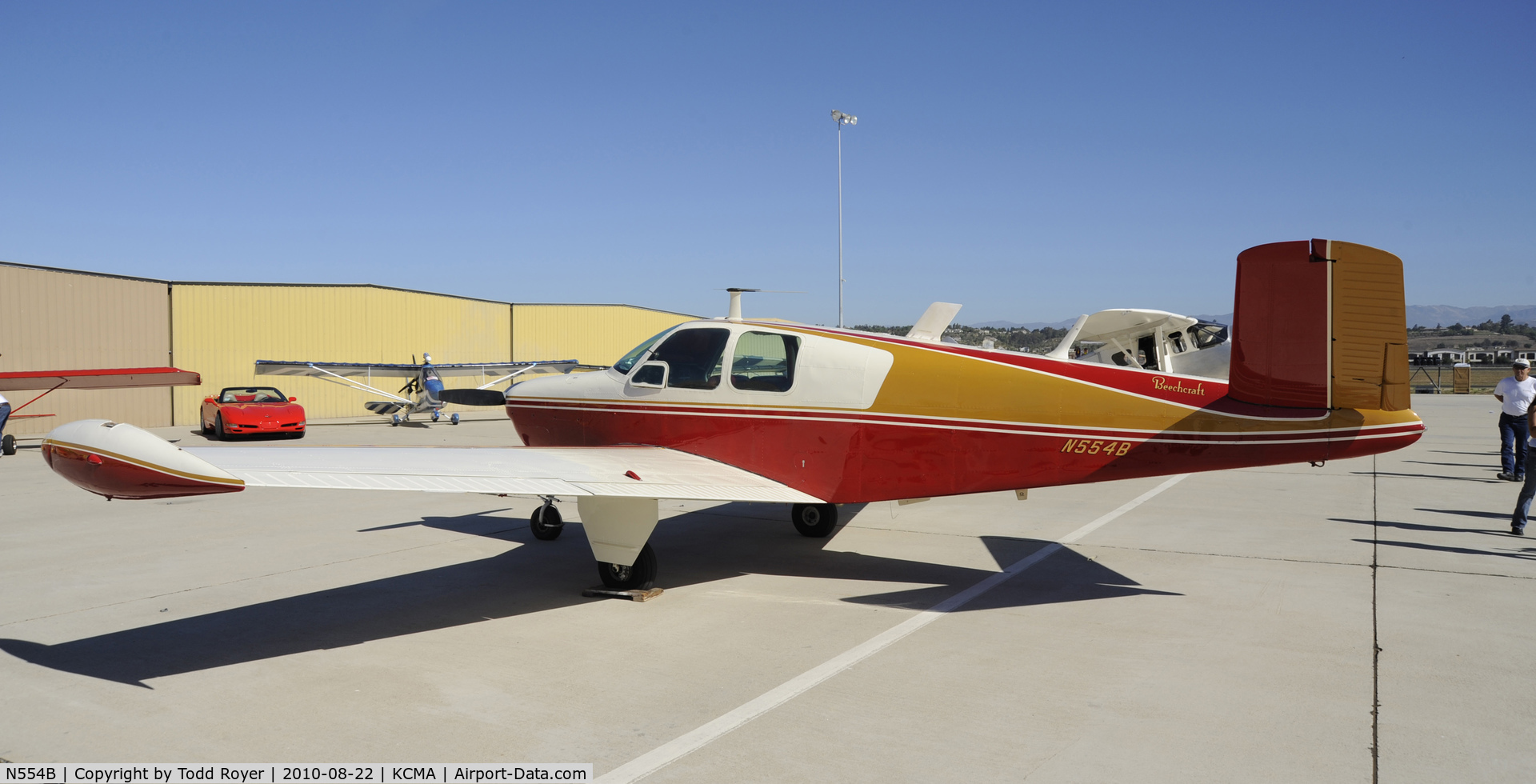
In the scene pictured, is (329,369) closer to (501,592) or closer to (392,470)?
(501,592)

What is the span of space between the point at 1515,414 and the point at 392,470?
51.1ft

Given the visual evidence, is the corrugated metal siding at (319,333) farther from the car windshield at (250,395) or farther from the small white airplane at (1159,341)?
the small white airplane at (1159,341)

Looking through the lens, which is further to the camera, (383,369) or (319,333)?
(319,333)

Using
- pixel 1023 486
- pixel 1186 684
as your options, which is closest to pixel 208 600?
pixel 1023 486

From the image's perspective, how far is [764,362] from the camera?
7.26 metres

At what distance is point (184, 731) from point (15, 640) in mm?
2474

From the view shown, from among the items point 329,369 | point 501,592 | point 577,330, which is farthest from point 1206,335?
point 577,330

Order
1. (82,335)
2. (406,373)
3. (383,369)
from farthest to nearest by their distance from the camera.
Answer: (406,373) → (383,369) → (82,335)

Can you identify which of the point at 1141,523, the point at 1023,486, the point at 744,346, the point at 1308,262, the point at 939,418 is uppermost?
the point at 1308,262

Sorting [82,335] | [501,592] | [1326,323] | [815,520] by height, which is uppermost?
[82,335]

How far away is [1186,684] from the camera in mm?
4797

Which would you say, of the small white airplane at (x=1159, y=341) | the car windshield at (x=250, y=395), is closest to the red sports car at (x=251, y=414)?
the car windshield at (x=250, y=395)

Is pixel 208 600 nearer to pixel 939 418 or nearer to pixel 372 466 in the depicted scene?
pixel 372 466

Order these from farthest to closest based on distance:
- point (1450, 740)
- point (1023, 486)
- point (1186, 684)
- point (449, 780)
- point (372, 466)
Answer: point (1023, 486) → point (372, 466) → point (1186, 684) → point (1450, 740) → point (449, 780)
